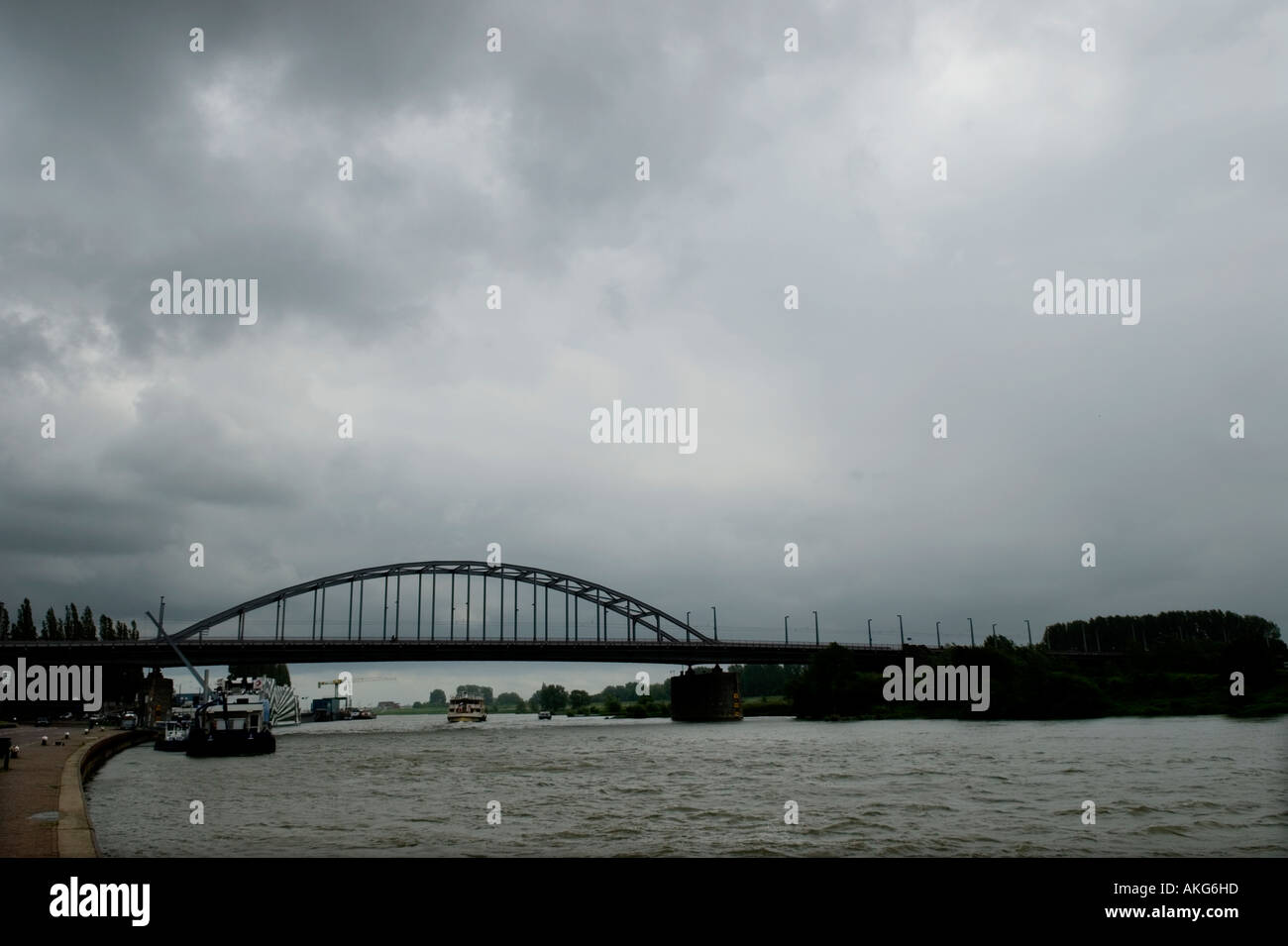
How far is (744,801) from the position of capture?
2608 centimetres

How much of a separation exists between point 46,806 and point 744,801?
17.5 metres

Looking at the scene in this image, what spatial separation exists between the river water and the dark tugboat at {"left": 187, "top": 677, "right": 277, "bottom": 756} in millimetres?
4478

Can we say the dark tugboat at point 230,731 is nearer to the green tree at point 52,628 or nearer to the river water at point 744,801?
the river water at point 744,801

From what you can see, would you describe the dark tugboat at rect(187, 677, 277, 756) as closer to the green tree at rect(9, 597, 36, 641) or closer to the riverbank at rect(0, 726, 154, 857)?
the riverbank at rect(0, 726, 154, 857)

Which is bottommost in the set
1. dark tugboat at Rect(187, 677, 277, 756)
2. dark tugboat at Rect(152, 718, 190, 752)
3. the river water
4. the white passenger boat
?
the white passenger boat

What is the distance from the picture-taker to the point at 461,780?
3612 centimetres

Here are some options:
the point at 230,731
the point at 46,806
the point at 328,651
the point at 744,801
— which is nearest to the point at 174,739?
the point at 230,731

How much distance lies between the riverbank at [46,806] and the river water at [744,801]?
1.50 meters

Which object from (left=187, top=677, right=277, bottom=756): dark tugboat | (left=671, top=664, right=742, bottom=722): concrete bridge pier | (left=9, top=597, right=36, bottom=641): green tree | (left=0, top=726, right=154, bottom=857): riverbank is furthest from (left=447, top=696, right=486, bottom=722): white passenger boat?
(left=0, top=726, right=154, bottom=857): riverbank

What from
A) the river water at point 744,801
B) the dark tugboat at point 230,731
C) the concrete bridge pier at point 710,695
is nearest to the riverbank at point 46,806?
the river water at point 744,801

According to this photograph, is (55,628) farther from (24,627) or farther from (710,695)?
(710,695)

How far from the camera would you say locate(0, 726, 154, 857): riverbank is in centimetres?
1344
